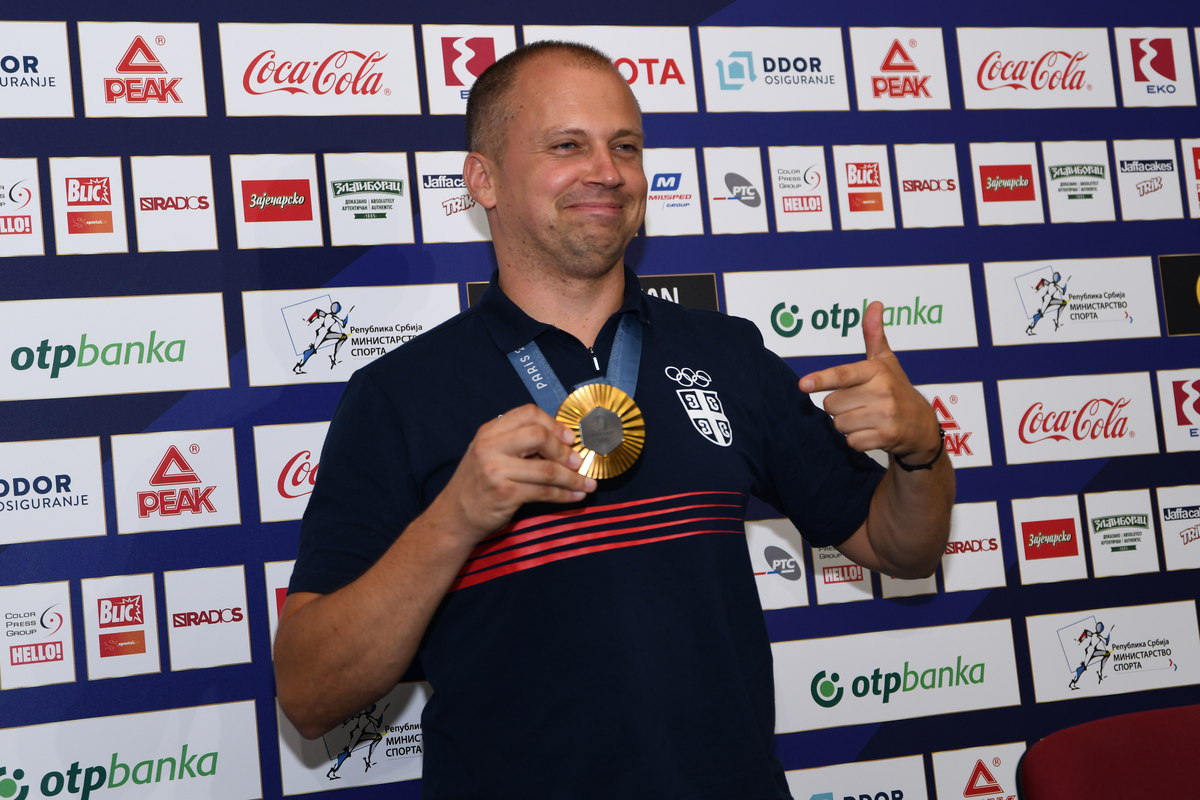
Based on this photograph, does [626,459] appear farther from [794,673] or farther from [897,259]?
[897,259]

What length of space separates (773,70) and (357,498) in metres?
2.11

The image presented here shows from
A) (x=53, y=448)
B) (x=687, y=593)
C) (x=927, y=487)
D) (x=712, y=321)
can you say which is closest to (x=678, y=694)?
(x=687, y=593)

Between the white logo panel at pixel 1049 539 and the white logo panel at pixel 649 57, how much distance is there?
171cm

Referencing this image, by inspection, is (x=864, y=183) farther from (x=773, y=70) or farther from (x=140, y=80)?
(x=140, y=80)

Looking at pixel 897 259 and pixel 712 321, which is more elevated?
pixel 897 259

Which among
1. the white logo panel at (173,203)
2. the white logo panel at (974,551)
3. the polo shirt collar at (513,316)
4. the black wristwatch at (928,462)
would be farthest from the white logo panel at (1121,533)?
the white logo panel at (173,203)

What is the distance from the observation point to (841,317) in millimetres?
2836

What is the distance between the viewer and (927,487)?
1.58m

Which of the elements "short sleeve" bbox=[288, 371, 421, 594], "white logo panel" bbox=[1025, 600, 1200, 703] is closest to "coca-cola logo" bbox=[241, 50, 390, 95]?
"short sleeve" bbox=[288, 371, 421, 594]

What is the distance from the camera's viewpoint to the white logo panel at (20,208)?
237 centimetres

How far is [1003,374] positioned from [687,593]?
1.95 meters

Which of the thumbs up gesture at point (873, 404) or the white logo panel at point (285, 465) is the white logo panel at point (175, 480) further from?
the thumbs up gesture at point (873, 404)

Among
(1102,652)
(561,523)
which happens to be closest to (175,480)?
(561,523)

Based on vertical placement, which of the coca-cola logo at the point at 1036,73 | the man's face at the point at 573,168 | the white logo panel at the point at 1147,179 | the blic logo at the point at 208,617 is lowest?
the blic logo at the point at 208,617
